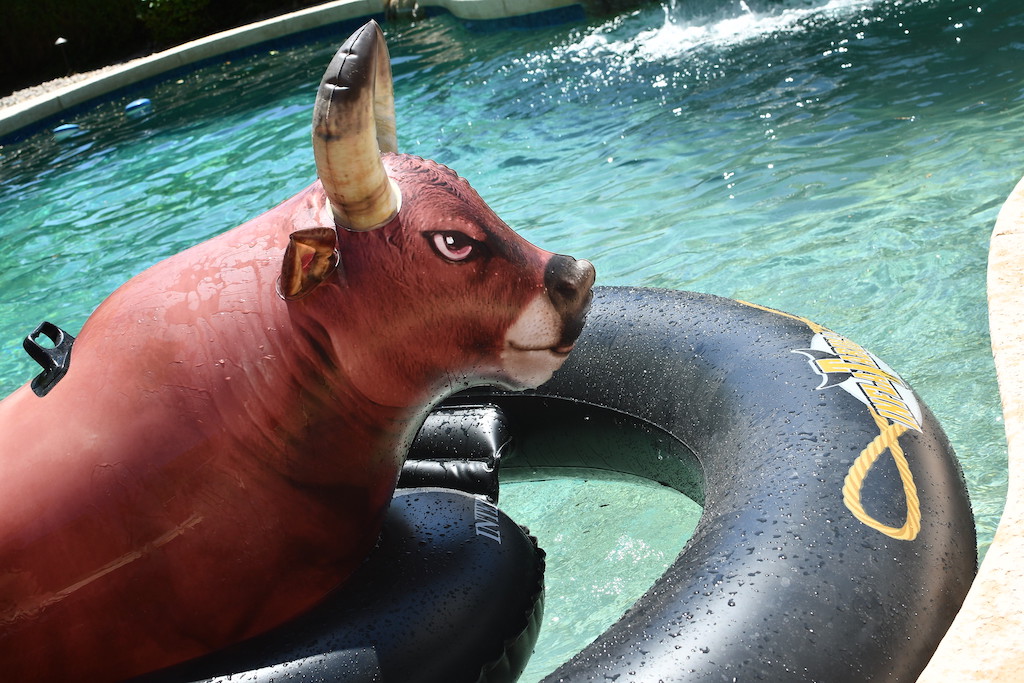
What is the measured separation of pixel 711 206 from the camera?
4867 mm

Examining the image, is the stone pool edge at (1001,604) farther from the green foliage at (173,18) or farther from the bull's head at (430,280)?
the green foliage at (173,18)

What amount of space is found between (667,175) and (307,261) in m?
4.12

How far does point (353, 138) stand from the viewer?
4.66 ft

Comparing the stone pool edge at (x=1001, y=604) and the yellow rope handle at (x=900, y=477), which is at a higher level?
the yellow rope handle at (x=900, y=477)

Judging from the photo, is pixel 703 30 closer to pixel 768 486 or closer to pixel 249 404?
pixel 768 486

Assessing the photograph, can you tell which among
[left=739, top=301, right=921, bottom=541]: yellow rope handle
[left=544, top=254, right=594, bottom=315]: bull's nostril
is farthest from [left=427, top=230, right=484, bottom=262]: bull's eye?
[left=739, top=301, right=921, bottom=541]: yellow rope handle

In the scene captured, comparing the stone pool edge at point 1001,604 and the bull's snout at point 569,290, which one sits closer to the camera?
the stone pool edge at point 1001,604

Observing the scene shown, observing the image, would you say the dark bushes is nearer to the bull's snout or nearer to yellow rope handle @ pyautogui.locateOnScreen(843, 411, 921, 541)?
the bull's snout

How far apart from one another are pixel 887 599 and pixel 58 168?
29.9 feet

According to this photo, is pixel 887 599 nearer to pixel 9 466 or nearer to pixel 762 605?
pixel 762 605

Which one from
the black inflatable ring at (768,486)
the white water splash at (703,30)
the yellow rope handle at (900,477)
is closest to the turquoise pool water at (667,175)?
the white water splash at (703,30)

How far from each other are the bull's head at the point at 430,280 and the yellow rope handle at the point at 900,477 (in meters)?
0.52

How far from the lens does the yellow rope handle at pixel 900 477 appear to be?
163 cm

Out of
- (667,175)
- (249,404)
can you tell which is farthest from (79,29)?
(249,404)
